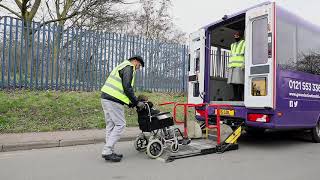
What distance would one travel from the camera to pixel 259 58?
6652 mm

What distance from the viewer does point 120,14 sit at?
18375 millimetres

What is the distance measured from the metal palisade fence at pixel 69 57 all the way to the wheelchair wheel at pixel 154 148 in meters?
6.26

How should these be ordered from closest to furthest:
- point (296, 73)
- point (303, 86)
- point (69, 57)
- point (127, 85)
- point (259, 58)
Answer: point (127, 85) → point (259, 58) → point (296, 73) → point (303, 86) → point (69, 57)

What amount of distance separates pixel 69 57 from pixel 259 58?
673cm

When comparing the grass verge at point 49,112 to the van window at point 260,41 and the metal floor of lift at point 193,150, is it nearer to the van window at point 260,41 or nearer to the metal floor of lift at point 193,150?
the metal floor of lift at point 193,150

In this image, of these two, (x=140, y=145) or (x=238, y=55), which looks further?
(x=238, y=55)

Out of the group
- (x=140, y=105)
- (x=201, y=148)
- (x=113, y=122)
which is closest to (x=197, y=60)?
(x=201, y=148)

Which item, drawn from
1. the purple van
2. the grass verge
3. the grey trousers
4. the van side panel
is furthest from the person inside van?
the grass verge

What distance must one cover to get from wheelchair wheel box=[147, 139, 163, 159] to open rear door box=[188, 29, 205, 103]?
2.40m

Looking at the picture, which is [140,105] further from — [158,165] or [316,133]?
[316,133]

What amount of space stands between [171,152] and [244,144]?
87.7 inches

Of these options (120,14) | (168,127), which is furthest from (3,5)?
(168,127)

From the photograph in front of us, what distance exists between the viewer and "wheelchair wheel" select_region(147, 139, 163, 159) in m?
5.77

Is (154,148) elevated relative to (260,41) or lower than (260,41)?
lower
